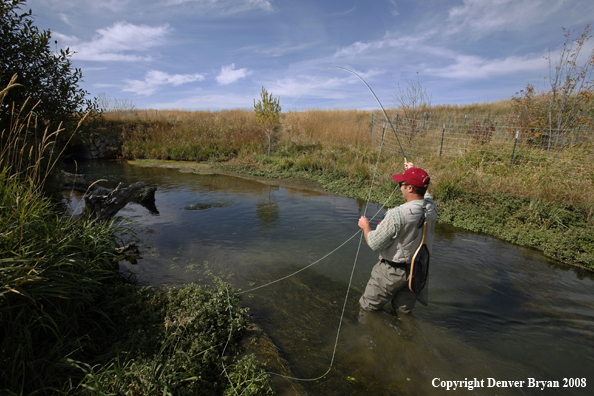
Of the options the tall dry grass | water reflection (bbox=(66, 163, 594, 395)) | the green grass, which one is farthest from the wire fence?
the green grass

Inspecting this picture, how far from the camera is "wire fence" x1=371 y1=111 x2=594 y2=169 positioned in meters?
9.32

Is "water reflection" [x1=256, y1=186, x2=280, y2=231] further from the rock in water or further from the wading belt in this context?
the wading belt

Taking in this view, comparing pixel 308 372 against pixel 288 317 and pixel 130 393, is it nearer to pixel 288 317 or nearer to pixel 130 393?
pixel 288 317

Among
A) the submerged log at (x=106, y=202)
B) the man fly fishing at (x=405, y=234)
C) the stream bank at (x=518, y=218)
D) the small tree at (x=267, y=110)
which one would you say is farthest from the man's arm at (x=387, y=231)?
the small tree at (x=267, y=110)

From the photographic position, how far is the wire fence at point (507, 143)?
30.6 ft

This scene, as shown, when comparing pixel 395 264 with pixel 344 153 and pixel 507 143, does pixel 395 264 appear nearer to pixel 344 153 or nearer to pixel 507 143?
pixel 507 143

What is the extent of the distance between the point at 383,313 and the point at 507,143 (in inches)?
409

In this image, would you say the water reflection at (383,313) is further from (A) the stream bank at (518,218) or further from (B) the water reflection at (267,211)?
(A) the stream bank at (518,218)

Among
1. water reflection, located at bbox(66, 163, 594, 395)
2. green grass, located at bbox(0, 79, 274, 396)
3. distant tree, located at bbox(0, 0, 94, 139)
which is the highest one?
distant tree, located at bbox(0, 0, 94, 139)

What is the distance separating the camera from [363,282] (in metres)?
4.87

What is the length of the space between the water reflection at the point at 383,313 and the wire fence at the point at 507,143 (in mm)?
3418

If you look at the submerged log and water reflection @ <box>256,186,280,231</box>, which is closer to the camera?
the submerged log

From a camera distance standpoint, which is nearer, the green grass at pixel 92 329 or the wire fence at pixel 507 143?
the green grass at pixel 92 329

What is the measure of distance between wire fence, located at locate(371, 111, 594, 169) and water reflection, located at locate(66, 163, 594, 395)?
342 centimetres
